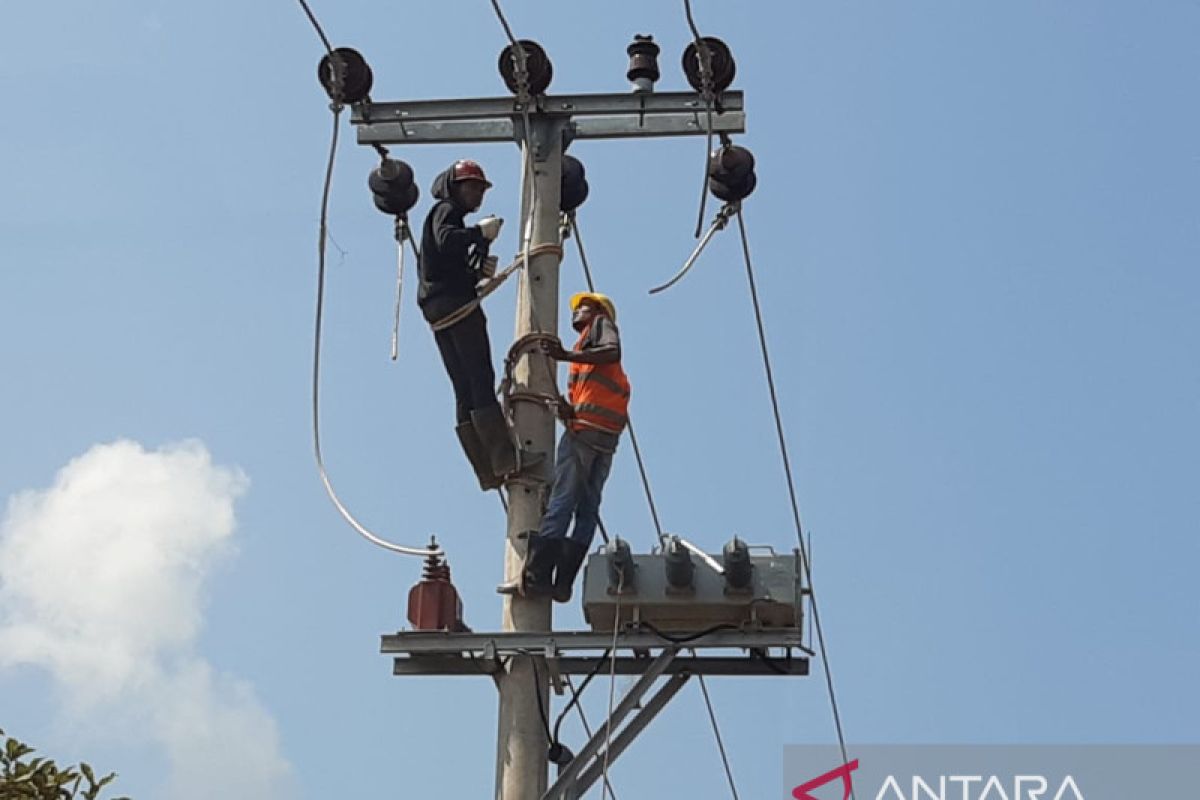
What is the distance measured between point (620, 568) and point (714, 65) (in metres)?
2.61

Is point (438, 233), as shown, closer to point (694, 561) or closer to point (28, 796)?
point (694, 561)

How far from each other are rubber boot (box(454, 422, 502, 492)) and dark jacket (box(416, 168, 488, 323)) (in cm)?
58

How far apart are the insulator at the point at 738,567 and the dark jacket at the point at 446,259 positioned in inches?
72.8

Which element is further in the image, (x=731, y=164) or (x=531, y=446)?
(x=731, y=164)

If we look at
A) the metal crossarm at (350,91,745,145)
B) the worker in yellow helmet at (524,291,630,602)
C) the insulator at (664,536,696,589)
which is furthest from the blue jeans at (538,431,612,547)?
the metal crossarm at (350,91,745,145)

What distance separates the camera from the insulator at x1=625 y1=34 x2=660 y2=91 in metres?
14.8

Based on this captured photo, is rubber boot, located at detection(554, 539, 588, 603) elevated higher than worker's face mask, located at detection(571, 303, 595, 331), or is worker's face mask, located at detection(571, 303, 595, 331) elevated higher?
worker's face mask, located at detection(571, 303, 595, 331)

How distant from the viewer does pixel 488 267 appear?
14.3 meters

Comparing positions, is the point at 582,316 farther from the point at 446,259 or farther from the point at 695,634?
the point at 695,634

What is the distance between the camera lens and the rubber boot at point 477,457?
14172 millimetres

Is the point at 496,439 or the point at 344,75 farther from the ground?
the point at 344,75

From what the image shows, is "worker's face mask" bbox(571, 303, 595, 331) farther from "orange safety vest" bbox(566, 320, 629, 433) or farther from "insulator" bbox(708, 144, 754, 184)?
"insulator" bbox(708, 144, 754, 184)

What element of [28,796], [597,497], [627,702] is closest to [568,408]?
[597,497]

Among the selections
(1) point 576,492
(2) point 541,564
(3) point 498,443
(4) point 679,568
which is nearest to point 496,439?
(3) point 498,443
